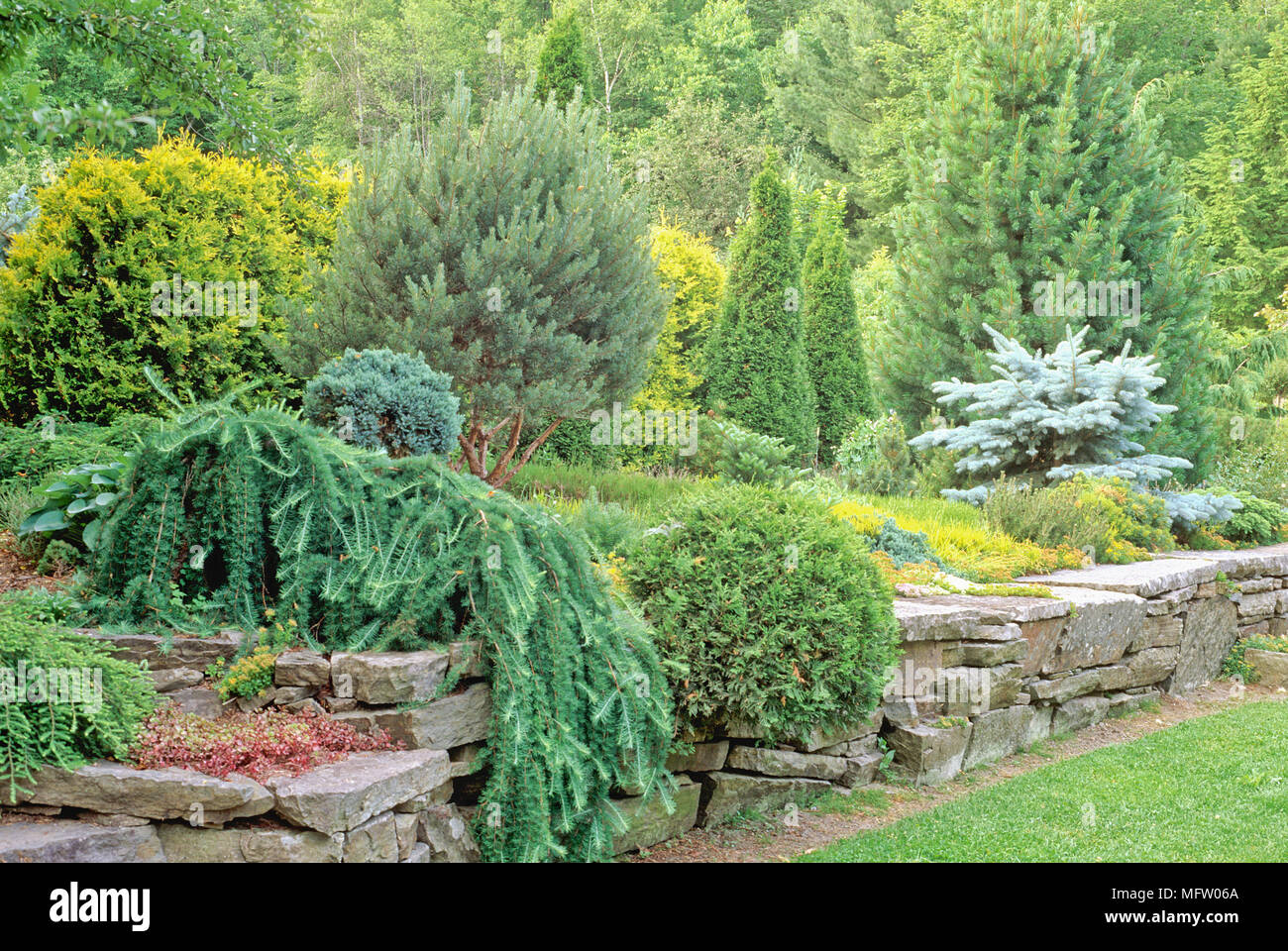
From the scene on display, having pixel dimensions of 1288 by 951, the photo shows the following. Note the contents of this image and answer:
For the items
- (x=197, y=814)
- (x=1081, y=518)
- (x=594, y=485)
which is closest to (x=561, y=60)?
(x=594, y=485)

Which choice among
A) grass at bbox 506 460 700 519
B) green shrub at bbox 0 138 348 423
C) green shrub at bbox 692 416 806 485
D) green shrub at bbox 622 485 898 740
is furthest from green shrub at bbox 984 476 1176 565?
green shrub at bbox 0 138 348 423

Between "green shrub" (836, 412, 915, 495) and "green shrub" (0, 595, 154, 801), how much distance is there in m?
8.01

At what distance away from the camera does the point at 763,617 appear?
14.6 feet

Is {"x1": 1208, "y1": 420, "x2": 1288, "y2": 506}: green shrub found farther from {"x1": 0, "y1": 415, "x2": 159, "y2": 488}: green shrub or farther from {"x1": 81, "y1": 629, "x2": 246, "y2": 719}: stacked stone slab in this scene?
{"x1": 81, "y1": 629, "x2": 246, "y2": 719}: stacked stone slab

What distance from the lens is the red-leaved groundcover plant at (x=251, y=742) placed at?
Result: 3.14 metres

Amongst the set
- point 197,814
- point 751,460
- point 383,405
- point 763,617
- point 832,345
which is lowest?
point 197,814

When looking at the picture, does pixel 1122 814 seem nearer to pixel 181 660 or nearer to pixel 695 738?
pixel 695 738

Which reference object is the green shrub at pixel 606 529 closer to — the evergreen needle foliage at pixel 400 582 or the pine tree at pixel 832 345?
the evergreen needle foliage at pixel 400 582

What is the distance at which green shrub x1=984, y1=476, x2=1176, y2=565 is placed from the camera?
784cm

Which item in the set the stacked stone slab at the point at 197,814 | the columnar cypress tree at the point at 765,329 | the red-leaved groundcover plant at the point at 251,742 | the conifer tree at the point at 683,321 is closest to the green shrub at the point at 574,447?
the conifer tree at the point at 683,321

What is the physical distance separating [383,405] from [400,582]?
1.37 m
